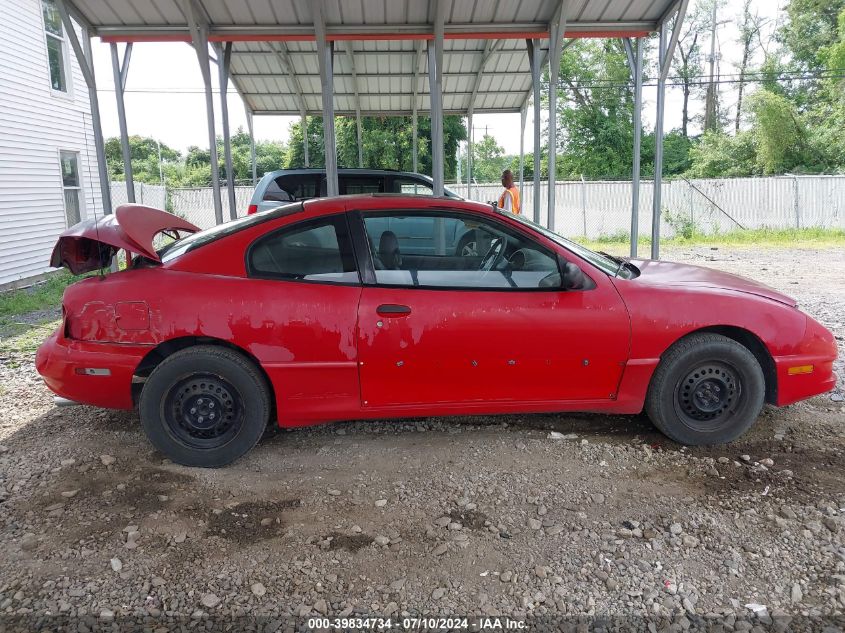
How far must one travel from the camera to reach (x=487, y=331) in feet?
12.0

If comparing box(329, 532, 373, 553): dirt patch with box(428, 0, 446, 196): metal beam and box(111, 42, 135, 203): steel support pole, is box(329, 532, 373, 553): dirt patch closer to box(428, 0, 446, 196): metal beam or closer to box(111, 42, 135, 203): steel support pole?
box(428, 0, 446, 196): metal beam

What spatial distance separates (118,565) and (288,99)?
12.1 meters

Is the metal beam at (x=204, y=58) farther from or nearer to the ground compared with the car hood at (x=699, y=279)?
farther from the ground

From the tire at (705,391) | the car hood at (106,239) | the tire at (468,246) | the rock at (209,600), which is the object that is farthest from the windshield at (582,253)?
the rock at (209,600)

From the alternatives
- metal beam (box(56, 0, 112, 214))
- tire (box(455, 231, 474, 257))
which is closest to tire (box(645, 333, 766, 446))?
tire (box(455, 231, 474, 257))

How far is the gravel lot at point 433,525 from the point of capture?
2520 mm

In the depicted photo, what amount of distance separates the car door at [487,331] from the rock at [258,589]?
1.31 m

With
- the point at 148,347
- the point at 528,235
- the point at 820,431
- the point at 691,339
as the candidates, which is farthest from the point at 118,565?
the point at 820,431

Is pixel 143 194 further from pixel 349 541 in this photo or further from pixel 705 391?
pixel 705 391

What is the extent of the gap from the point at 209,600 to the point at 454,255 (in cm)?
235

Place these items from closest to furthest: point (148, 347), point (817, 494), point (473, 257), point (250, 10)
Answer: point (817, 494)
point (148, 347)
point (473, 257)
point (250, 10)

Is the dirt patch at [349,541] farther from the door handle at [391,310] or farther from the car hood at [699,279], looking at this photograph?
the car hood at [699,279]

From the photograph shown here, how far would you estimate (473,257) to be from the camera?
3.88m

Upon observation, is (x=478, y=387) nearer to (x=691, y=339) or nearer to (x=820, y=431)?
(x=691, y=339)
